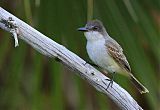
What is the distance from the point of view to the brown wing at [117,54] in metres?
2.72

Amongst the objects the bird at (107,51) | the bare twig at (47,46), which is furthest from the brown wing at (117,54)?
the bare twig at (47,46)

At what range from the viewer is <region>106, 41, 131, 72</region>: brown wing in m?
2.72

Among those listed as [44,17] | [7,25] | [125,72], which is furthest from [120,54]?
[7,25]

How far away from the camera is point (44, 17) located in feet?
8.91

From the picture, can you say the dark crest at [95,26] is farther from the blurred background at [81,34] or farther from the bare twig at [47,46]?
the bare twig at [47,46]

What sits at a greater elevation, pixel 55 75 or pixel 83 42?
pixel 83 42

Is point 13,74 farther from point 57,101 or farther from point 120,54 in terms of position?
point 120,54

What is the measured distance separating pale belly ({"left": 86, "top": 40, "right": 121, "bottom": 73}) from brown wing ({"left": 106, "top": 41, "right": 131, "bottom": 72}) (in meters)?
0.02

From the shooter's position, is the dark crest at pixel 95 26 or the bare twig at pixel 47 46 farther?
the dark crest at pixel 95 26

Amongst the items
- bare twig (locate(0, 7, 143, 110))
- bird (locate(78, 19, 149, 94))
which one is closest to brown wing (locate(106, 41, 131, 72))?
bird (locate(78, 19, 149, 94))

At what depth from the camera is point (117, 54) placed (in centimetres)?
273

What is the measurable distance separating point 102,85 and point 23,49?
0.64 m

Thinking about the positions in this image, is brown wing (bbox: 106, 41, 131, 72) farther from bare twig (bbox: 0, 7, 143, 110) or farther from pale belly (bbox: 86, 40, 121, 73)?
bare twig (bbox: 0, 7, 143, 110)

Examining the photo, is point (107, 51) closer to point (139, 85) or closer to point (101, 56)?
point (101, 56)
